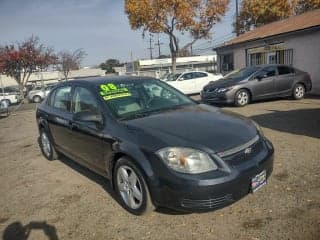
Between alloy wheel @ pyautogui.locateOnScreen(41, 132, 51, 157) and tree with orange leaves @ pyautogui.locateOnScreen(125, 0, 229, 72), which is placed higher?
tree with orange leaves @ pyautogui.locateOnScreen(125, 0, 229, 72)

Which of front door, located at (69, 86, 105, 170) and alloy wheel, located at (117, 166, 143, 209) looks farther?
front door, located at (69, 86, 105, 170)

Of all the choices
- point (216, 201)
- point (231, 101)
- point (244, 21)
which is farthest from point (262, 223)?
point (244, 21)

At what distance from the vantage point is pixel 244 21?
3756 cm

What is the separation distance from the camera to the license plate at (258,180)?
11.5 ft

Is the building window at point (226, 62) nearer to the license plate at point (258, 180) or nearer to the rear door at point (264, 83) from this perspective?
the rear door at point (264, 83)

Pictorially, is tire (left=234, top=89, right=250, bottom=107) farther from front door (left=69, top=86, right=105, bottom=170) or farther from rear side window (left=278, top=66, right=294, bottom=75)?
front door (left=69, top=86, right=105, bottom=170)

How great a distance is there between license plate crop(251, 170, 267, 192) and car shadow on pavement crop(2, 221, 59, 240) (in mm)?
2145

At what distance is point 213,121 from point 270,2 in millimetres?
33980

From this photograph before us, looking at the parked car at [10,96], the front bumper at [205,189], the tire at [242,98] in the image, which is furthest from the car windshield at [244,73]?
the parked car at [10,96]

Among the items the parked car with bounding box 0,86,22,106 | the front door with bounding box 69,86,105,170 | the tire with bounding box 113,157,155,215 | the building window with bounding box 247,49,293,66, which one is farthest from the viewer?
the parked car with bounding box 0,86,22,106

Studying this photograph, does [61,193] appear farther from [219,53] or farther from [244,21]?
[244,21]

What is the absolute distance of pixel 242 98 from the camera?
11.9 metres

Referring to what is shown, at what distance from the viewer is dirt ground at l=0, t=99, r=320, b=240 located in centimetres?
349

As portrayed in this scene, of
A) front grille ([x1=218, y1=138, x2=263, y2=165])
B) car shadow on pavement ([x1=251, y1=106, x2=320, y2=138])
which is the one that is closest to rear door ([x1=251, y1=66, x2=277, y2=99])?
car shadow on pavement ([x1=251, y1=106, x2=320, y2=138])
